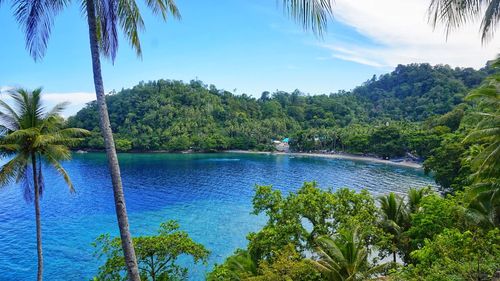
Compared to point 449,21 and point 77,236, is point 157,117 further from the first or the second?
point 449,21

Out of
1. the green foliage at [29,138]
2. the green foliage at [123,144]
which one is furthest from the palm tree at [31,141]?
the green foliage at [123,144]

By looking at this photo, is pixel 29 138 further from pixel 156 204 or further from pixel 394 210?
pixel 156 204

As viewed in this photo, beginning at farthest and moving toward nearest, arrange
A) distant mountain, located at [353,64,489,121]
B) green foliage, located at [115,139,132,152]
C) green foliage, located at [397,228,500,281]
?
distant mountain, located at [353,64,489,121] → green foliage, located at [115,139,132,152] → green foliage, located at [397,228,500,281]

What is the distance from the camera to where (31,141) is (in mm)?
11570

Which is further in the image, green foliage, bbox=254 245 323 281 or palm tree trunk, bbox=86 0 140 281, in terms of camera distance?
green foliage, bbox=254 245 323 281

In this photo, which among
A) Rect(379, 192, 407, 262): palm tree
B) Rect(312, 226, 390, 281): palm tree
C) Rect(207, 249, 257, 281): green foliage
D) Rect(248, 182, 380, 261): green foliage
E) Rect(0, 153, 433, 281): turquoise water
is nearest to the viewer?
Rect(312, 226, 390, 281): palm tree

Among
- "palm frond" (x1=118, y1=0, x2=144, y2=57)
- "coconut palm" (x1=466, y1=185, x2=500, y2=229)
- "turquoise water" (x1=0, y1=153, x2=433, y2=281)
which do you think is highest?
"palm frond" (x1=118, y1=0, x2=144, y2=57)

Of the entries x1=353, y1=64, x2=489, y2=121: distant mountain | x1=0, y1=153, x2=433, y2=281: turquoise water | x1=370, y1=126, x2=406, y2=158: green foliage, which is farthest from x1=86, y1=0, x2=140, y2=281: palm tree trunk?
x1=353, y1=64, x2=489, y2=121: distant mountain

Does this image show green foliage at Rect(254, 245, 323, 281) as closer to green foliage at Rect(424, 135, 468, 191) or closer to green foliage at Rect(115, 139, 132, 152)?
green foliage at Rect(424, 135, 468, 191)

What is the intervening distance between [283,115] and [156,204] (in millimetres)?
104508

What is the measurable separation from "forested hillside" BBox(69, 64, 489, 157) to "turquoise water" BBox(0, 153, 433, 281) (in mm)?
21964

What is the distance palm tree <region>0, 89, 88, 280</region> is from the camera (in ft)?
37.2

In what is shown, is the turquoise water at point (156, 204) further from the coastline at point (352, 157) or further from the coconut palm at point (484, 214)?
the coconut palm at point (484, 214)

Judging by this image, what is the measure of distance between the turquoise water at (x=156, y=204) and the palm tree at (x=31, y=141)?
44.1 ft
